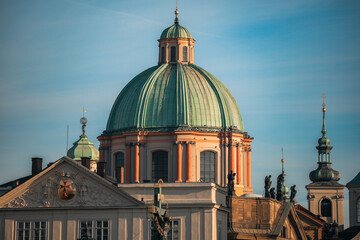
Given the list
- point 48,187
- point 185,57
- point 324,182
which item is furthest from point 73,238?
point 324,182

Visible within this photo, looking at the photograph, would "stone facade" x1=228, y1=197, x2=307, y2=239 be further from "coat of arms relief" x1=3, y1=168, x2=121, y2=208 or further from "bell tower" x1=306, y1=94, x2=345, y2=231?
"bell tower" x1=306, y1=94, x2=345, y2=231

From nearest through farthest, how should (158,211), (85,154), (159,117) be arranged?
(158,211) < (159,117) < (85,154)

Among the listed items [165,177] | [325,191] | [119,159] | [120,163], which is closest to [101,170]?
[165,177]

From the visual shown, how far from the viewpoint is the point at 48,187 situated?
316 feet

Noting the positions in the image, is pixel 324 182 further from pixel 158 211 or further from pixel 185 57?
pixel 158 211

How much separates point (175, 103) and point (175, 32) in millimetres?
8683

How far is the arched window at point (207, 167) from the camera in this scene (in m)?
115

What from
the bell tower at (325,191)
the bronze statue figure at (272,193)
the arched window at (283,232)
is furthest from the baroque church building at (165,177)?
the bell tower at (325,191)

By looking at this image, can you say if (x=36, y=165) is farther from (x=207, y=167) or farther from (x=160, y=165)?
(x=207, y=167)

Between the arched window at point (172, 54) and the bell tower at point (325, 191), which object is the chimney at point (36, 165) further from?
the bell tower at point (325, 191)

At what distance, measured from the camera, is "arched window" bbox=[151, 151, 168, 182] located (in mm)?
115250

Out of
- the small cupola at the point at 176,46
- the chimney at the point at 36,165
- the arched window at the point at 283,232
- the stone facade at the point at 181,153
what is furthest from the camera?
the small cupola at the point at 176,46

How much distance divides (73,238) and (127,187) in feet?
19.5

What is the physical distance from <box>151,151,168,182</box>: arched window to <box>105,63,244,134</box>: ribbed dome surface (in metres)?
2.43
